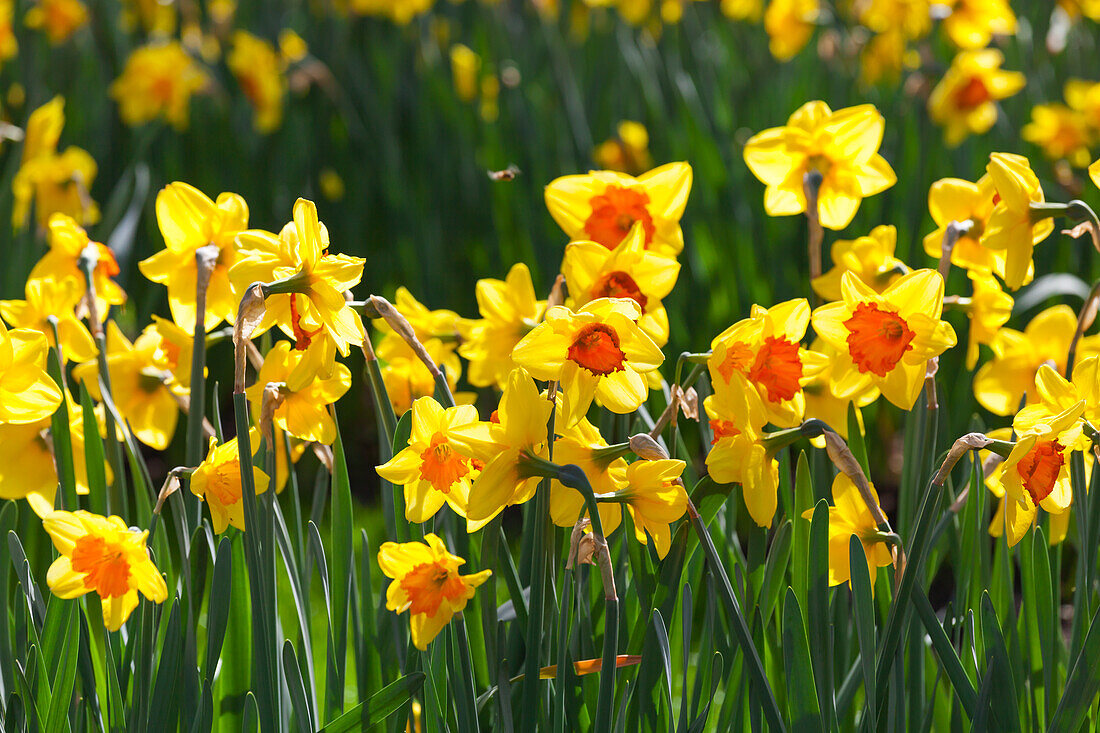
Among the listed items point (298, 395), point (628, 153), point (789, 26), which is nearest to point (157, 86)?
point (628, 153)

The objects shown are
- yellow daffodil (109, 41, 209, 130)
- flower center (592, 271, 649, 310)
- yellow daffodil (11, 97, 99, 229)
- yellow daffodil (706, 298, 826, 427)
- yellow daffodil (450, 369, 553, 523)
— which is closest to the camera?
yellow daffodil (450, 369, 553, 523)

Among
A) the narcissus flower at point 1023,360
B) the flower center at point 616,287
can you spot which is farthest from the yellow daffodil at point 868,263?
the flower center at point 616,287

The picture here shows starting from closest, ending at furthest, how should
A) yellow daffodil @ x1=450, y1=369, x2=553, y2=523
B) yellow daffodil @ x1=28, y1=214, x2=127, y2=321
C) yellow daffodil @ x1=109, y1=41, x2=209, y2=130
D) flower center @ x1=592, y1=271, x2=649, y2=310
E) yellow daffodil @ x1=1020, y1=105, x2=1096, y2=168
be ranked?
yellow daffodil @ x1=450, y1=369, x2=553, y2=523
flower center @ x1=592, y1=271, x2=649, y2=310
yellow daffodil @ x1=28, y1=214, x2=127, y2=321
yellow daffodil @ x1=1020, y1=105, x2=1096, y2=168
yellow daffodil @ x1=109, y1=41, x2=209, y2=130

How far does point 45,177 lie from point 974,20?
7.99 ft

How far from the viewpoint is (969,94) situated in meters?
2.73

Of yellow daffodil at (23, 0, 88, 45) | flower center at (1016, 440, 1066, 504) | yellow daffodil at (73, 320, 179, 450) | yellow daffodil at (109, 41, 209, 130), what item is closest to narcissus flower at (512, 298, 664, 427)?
flower center at (1016, 440, 1066, 504)

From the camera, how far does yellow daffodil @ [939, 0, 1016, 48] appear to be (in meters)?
2.80

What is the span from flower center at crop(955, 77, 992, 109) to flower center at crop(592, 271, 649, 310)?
2072mm

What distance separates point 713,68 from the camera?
3.34m

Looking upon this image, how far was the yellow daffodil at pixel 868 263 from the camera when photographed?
1.20 m

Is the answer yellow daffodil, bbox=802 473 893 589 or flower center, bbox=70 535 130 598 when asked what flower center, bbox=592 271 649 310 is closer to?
yellow daffodil, bbox=802 473 893 589

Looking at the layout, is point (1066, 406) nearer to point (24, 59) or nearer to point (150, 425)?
point (150, 425)

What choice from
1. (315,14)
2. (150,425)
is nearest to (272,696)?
(150,425)

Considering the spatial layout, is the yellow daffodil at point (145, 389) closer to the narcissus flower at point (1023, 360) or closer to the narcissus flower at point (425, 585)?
the narcissus flower at point (425, 585)
